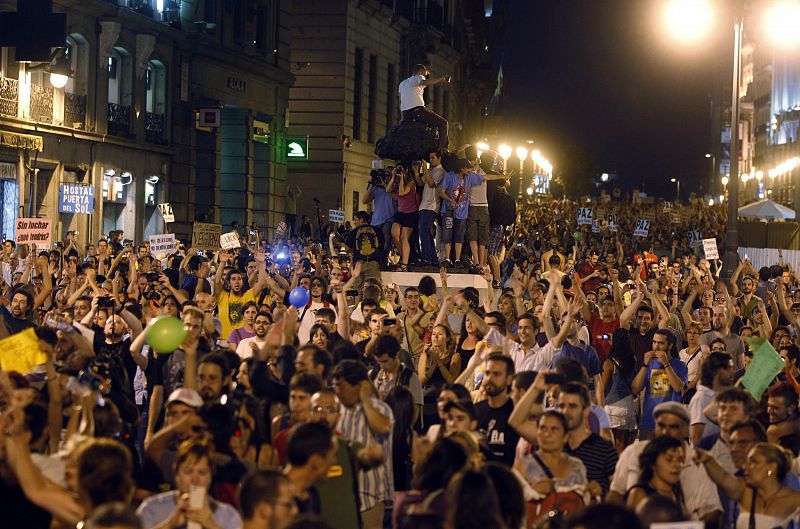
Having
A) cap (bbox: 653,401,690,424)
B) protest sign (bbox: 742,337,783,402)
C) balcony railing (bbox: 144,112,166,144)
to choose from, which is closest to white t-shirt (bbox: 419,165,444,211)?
protest sign (bbox: 742,337,783,402)

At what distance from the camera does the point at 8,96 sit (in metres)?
30.9

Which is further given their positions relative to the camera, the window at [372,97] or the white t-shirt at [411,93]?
the window at [372,97]

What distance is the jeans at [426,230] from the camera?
18.7 m

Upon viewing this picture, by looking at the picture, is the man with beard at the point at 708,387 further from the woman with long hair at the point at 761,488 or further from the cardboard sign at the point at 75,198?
the cardboard sign at the point at 75,198

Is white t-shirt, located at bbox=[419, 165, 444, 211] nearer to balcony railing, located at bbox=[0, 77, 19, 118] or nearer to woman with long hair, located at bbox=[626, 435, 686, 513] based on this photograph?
woman with long hair, located at bbox=[626, 435, 686, 513]

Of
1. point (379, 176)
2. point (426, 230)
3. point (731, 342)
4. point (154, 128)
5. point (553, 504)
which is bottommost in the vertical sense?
point (553, 504)

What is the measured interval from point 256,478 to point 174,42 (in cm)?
3410

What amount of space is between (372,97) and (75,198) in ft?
97.3

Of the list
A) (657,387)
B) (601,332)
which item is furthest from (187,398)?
(601,332)

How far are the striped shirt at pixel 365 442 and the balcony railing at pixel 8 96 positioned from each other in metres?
24.2

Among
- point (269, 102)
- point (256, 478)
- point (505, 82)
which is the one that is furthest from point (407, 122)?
point (505, 82)

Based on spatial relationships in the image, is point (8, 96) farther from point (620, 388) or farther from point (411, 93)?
point (620, 388)

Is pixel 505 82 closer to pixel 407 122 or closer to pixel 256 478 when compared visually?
pixel 407 122

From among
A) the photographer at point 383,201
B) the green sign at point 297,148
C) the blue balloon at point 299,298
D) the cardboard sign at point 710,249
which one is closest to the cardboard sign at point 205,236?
the photographer at point 383,201
